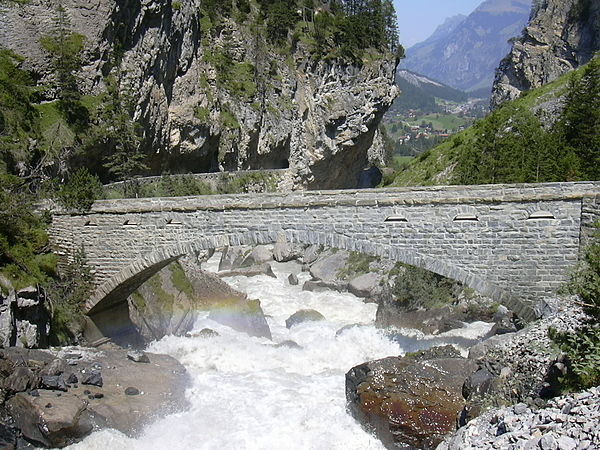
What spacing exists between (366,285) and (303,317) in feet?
19.5

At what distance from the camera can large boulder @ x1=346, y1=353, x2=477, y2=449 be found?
14328mm

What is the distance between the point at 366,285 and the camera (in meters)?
31.0

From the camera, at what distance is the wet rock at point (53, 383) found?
1469cm

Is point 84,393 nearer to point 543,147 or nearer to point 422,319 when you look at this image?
point 422,319

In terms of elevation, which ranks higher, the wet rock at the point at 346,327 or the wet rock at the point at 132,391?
the wet rock at the point at 132,391

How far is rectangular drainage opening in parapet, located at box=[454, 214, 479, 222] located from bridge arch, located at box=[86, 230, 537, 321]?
1.49m

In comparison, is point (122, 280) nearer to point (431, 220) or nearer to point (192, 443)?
point (192, 443)

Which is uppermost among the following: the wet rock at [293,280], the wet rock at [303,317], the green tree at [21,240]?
the green tree at [21,240]

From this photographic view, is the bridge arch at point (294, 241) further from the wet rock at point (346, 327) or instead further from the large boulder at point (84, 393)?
the wet rock at point (346, 327)

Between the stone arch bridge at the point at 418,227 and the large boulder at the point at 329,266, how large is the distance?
52.6ft

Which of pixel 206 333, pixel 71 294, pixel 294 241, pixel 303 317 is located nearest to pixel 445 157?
pixel 303 317

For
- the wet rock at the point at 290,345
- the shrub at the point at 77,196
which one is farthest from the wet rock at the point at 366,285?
the shrub at the point at 77,196

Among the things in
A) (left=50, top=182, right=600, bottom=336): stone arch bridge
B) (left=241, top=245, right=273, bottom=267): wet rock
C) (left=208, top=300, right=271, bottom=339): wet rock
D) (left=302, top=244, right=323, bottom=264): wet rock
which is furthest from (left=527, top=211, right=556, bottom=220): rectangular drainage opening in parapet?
(left=241, top=245, right=273, bottom=267): wet rock

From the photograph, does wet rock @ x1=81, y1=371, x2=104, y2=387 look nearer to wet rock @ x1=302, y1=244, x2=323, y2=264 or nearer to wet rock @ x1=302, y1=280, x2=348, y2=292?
wet rock @ x1=302, y1=280, x2=348, y2=292
